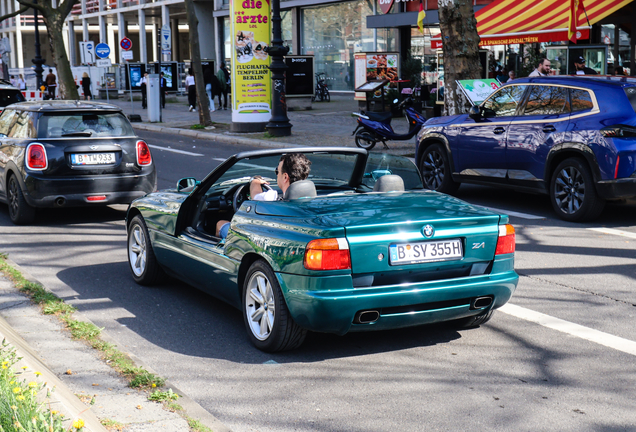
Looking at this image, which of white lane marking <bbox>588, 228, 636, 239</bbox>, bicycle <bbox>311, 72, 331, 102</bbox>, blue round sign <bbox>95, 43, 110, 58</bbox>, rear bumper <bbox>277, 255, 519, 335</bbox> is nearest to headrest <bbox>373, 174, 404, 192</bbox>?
rear bumper <bbox>277, 255, 519, 335</bbox>

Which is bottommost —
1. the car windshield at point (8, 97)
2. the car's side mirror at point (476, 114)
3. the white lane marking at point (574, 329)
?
the white lane marking at point (574, 329)

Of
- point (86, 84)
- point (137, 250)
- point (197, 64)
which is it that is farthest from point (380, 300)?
point (86, 84)

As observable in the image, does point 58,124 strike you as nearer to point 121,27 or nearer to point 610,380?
point 610,380

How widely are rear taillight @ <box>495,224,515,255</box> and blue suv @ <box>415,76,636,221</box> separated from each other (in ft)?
14.9

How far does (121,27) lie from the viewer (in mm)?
61562

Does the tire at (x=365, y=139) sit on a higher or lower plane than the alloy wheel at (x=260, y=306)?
higher

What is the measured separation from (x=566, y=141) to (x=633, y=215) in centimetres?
147

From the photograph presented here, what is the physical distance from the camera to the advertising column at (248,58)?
73.9ft

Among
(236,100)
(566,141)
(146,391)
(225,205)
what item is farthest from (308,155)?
(236,100)

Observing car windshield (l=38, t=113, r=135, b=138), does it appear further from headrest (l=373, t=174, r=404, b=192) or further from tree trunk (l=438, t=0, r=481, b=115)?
tree trunk (l=438, t=0, r=481, b=115)

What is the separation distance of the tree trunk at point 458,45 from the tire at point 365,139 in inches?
88.4

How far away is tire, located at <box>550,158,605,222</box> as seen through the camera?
9.27 meters

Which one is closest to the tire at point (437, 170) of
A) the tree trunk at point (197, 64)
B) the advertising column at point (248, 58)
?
the advertising column at point (248, 58)

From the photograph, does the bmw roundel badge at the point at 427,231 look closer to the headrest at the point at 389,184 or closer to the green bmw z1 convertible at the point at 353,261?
the green bmw z1 convertible at the point at 353,261
